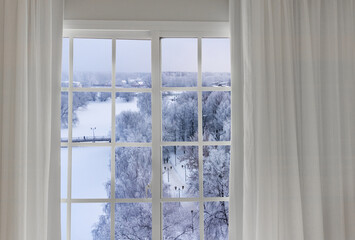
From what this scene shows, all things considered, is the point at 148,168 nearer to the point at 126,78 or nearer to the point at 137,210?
the point at 137,210

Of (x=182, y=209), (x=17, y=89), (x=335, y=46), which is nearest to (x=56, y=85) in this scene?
(x=17, y=89)

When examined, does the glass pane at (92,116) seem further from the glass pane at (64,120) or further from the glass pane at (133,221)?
the glass pane at (133,221)

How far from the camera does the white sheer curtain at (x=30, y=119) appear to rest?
1909mm

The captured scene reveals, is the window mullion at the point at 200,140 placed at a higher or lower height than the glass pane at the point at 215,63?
lower

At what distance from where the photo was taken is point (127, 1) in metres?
2.22

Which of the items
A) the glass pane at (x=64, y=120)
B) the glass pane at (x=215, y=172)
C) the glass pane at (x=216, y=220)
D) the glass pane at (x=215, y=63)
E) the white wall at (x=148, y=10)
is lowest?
the glass pane at (x=216, y=220)

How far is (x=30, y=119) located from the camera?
2.00 metres

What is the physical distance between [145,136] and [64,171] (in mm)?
603

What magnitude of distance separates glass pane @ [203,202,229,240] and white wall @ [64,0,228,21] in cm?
131

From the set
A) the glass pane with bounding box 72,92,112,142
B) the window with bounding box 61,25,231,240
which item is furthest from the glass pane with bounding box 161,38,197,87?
the glass pane with bounding box 72,92,112,142

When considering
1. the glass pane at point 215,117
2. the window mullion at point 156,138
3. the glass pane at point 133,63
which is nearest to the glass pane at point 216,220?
the window mullion at point 156,138

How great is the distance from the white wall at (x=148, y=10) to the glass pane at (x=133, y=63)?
18cm

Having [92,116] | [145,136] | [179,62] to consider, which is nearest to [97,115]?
[92,116]

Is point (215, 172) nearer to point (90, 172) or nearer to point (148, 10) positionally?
point (90, 172)
